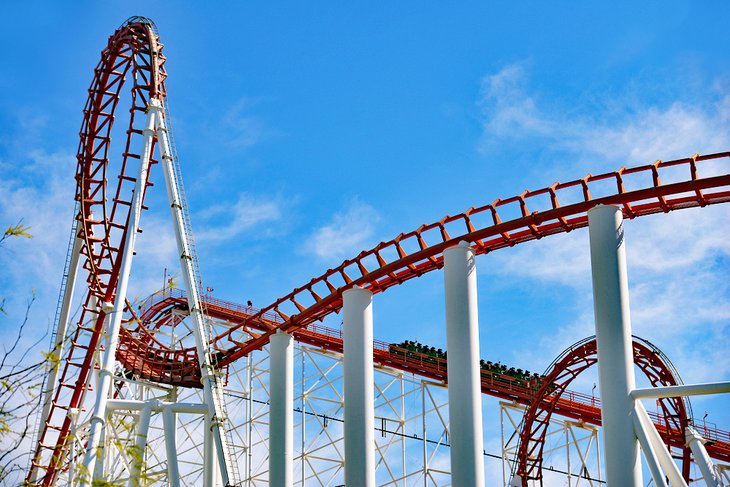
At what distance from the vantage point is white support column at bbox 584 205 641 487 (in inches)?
538

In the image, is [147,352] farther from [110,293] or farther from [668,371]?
[668,371]

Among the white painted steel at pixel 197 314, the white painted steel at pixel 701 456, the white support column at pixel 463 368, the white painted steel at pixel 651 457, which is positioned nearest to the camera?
the white painted steel at pixel 651 457

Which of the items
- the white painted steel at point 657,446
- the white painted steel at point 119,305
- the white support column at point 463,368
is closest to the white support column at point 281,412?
the white painted steel at point 119,305

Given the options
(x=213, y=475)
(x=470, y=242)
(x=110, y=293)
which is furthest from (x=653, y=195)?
(x=110, y=293)

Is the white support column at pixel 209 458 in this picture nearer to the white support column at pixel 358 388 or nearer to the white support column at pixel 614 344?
the white support column at pixel 358 388

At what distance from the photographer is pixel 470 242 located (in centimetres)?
1716

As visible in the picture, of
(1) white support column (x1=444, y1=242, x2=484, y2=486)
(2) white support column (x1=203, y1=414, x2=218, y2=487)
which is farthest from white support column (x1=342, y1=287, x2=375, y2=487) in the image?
Answer: (2) white support column (x1=203, y1=414, x2=218, y2=487)

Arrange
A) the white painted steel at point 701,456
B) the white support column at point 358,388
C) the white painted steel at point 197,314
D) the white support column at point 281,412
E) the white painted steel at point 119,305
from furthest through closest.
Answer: the white painted steel at point 197,314, the white support column at point 281,412, the white painted steel at point 119,305, the white painted steel at point 701,456, the white support column at point 358,388

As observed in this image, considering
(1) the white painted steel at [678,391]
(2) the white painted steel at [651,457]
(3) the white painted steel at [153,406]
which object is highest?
(3) the white painted steel at [153,406]

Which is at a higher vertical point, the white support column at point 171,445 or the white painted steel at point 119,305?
the white painted steel at point 119,305

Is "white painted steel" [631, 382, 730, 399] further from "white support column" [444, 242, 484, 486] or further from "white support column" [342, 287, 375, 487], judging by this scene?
"white support column" [342, 287, 375, 487]

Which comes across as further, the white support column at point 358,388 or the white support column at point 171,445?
the white support column at point 171,445

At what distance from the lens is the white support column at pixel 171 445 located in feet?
58.4

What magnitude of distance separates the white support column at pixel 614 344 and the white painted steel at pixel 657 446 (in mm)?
106
